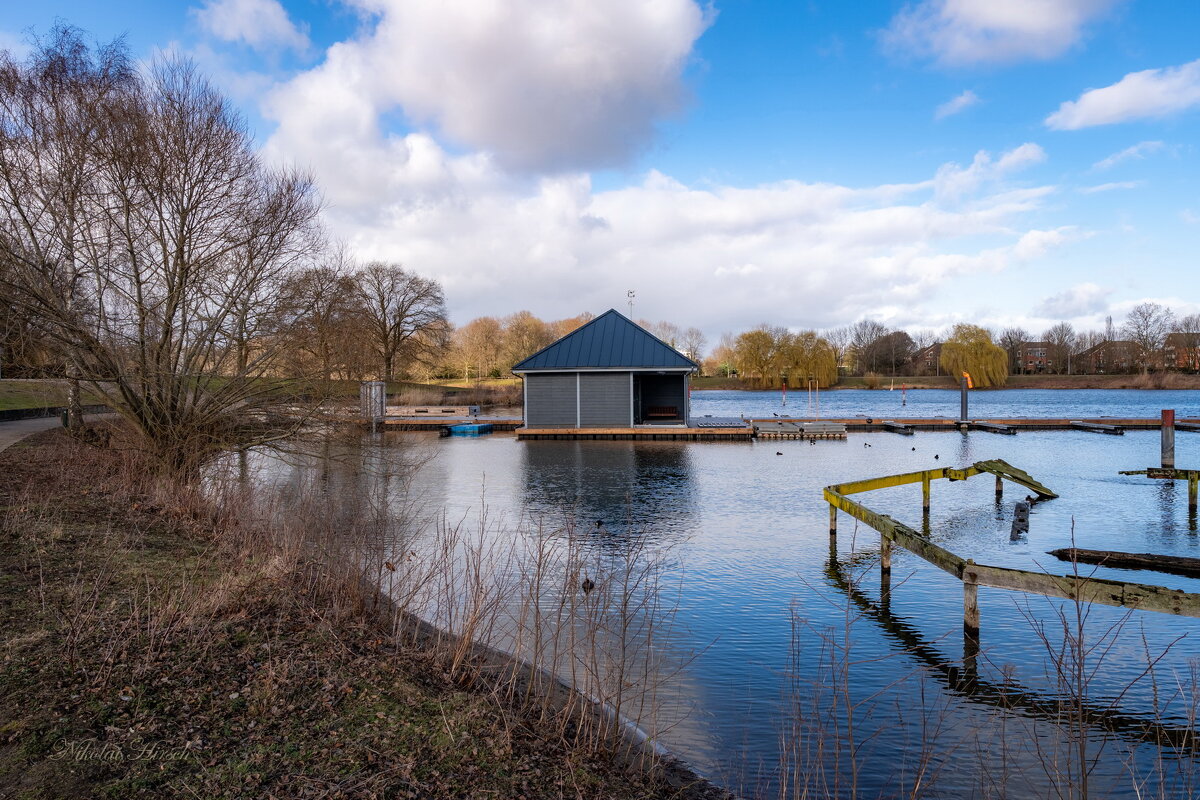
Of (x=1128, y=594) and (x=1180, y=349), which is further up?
(x=1180, y=349)

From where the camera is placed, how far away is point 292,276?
41.8 ft

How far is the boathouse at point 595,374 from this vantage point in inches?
1202

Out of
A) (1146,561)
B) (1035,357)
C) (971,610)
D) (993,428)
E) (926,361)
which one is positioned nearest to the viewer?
(971,610)

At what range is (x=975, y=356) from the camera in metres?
81.0

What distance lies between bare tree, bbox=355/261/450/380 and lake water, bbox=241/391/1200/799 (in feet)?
108

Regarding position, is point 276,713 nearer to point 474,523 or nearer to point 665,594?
point 665,594

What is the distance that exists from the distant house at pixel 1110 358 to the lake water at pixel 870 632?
3288 inches

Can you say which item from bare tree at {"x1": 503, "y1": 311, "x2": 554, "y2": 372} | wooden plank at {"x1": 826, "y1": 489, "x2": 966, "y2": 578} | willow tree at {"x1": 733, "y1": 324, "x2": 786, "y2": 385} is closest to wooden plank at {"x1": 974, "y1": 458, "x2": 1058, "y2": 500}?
wooden plank at {"x1": 826, "y1": 489, "x2": 966, "y2": 578}

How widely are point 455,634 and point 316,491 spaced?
326 inches

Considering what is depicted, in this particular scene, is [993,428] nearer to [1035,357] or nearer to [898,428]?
[898,428]

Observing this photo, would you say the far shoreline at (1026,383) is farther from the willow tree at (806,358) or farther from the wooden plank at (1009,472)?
the wooden plank at (1009,472)

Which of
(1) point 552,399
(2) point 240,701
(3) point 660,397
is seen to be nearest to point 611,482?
(1) point 552,399

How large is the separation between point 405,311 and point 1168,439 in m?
44.8

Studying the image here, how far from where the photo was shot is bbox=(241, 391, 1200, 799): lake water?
491 centimetres
